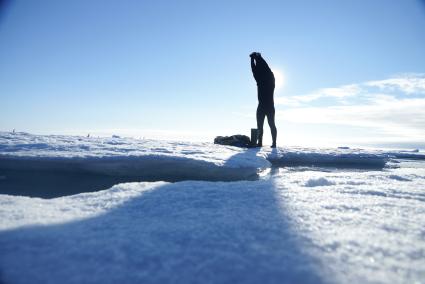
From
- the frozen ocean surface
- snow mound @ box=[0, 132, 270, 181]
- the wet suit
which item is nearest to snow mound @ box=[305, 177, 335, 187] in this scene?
the frozen ocean surface

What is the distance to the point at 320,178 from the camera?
272cm

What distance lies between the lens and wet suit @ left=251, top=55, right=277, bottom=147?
7.60 m

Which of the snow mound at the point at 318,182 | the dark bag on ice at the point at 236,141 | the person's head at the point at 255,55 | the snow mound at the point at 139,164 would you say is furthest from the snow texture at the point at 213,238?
the dark bag on ice at the point at 236,141

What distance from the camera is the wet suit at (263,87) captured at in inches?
299

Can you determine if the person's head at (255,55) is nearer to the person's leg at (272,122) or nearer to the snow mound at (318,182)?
the person's leg at (272,122)

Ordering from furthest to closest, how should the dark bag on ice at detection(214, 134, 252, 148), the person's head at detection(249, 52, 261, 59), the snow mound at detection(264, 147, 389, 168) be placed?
the dark bag on ice at detection(214, 134, 252, 148) → the person's head at detection(249, 52, 261, 59) → the snow mound at detection(264, 147, 389, 168)

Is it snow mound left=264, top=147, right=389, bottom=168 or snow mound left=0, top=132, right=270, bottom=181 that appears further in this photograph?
snow mound left=264, top=147, right=389, bottom=168

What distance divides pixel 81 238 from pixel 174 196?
0.78m

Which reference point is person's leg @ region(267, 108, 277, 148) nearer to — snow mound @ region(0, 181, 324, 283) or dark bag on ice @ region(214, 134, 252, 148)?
dark bag on ice @ region(214, 134, 252, 148)

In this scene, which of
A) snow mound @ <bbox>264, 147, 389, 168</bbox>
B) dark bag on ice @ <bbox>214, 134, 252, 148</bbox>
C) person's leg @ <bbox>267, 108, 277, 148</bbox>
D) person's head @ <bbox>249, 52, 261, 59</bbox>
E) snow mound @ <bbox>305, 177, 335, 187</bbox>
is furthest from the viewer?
dark bag on ice @ <bbox>214, 134, 252, 148</bbox>

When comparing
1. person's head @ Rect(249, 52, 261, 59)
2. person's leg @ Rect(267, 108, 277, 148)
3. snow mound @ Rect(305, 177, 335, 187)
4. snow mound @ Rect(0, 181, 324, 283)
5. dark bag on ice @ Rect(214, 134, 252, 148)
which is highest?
person's head @ Rect(249, 52, 261, 59)

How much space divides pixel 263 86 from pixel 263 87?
2 cm

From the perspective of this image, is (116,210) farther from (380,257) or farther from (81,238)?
(380,257)

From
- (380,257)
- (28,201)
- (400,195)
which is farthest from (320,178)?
(28,201)
